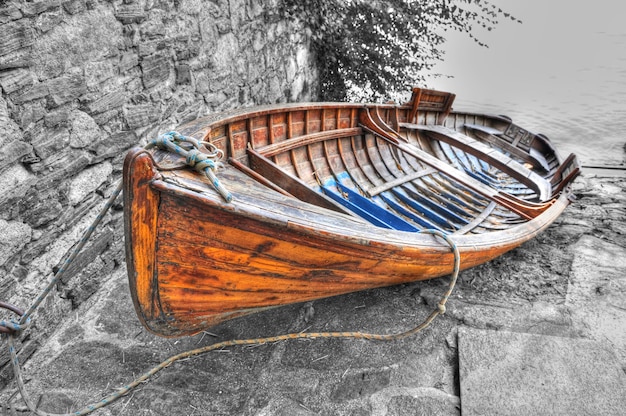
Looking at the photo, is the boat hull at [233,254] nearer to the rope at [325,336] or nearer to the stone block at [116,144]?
the rope at [325,336]

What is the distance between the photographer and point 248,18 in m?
4.46

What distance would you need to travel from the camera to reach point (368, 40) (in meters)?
6.58

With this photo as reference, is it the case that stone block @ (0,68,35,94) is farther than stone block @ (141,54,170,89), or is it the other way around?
stone block @ (141,54,170,89)

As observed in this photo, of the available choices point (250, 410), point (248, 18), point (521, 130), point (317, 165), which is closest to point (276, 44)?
point (248, 18)

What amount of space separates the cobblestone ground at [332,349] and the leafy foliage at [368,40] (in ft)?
14.3

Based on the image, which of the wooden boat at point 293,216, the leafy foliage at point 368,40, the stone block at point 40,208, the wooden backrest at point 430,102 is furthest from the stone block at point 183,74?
the leafy foliage at point 368,40

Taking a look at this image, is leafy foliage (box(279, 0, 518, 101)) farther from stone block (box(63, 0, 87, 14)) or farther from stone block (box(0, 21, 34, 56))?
stone block (box(0, 21, 34, 56))

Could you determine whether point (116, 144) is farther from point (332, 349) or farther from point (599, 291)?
point (599, 291)

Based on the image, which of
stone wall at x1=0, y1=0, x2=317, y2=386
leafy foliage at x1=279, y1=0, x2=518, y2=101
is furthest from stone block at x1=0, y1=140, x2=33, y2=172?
leafy foliage at x1=279, y1=0, x2=518, y2=101

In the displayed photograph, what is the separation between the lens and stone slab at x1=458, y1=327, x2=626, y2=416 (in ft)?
6.66

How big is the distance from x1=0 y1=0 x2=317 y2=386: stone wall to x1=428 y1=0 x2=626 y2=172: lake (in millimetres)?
6661

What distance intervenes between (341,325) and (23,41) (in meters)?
2.40

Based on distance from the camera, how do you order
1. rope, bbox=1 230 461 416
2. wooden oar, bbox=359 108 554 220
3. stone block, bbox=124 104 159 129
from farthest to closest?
wooden oar, bbox=359 108 554 220 < stone block, bbox=124 104 159 129 < rope, bbox=1 230 461 416

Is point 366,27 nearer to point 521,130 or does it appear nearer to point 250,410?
point 521,130
